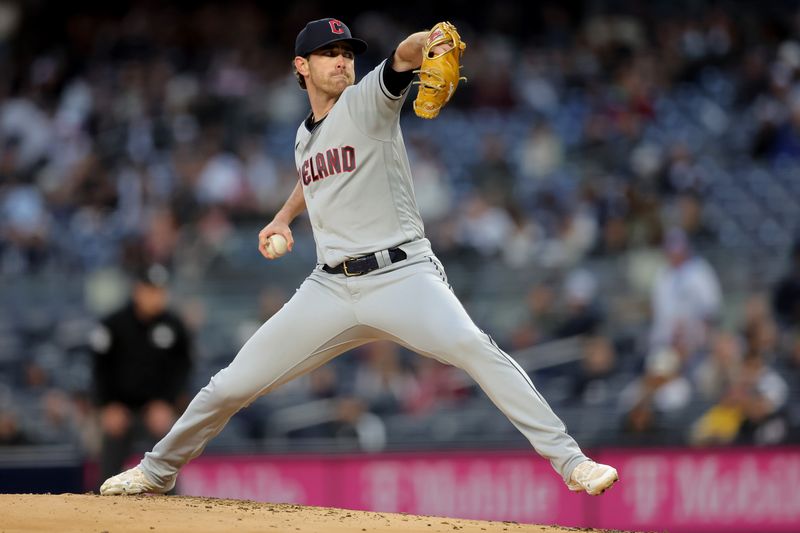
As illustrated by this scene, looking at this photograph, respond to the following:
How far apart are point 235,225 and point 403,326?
8.13m

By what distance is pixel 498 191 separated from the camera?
42.8 ft

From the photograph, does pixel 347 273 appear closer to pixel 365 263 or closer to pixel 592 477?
pixel 365 263

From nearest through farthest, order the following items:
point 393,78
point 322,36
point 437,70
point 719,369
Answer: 1. point 437,70
2. point 393,78
3. point 322,36
4. point 719,369

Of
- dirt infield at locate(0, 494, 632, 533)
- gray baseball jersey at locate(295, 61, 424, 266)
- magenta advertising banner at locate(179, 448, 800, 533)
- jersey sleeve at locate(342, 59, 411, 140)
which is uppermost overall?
jersey sleeve at locate(342, 59, 411, 140)

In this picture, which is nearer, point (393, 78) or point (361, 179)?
point (393, 78)

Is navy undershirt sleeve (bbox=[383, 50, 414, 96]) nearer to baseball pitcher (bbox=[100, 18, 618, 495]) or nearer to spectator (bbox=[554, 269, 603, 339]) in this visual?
baseball pitcher (bbox=[100, 18, 618, 495])

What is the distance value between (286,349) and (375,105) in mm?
1043

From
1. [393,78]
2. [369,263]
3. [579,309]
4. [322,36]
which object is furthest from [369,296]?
[579,309]

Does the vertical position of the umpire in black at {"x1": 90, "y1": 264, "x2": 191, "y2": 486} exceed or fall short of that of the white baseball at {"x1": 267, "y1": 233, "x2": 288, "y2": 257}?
it falls short

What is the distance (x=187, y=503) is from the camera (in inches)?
219

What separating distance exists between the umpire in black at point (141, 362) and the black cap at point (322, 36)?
3.60 meters

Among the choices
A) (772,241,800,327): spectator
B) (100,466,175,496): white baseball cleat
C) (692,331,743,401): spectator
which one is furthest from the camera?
(772,241,800,327): spectator

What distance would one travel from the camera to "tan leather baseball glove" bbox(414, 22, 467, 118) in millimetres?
4777

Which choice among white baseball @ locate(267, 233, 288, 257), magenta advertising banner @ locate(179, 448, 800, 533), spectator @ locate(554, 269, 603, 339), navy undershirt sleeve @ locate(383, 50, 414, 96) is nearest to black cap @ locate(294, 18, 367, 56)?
navy undershirt sleeve @ locate(383, 50, 414, 96)
